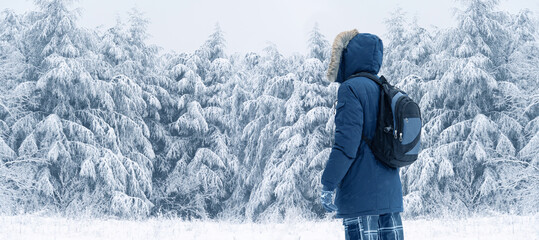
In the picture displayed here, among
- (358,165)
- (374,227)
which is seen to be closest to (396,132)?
(358,165)

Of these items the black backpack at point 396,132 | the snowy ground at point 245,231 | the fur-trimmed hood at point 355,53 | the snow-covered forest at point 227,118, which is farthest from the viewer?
the snow-covered forest at point 227,118

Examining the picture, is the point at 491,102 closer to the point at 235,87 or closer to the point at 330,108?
the point at 330,108

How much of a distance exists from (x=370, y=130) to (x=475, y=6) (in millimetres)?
19270

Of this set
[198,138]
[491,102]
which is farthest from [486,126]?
[198,138]

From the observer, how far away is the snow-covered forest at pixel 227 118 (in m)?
19.0

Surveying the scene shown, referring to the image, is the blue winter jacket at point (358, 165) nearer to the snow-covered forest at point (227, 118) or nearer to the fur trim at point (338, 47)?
the fur trim at point (338, 47)

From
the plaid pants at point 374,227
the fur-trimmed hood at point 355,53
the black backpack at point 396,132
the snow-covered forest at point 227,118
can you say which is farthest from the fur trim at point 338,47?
the snow-covered forest at point 227,118

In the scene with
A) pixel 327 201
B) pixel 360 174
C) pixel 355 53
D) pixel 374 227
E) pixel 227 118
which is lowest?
pixel 374 227

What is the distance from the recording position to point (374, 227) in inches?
126

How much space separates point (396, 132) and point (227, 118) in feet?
76.0

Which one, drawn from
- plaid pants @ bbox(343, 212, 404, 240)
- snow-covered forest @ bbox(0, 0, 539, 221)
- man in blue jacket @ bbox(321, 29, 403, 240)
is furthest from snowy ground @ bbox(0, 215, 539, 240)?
snow-covered forest @ bbox(0, 0, 539, 221)

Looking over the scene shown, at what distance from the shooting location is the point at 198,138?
2588 centimetres

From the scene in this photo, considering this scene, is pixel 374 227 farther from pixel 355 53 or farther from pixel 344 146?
pixel 355 53

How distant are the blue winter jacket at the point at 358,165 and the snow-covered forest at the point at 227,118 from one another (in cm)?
1380
